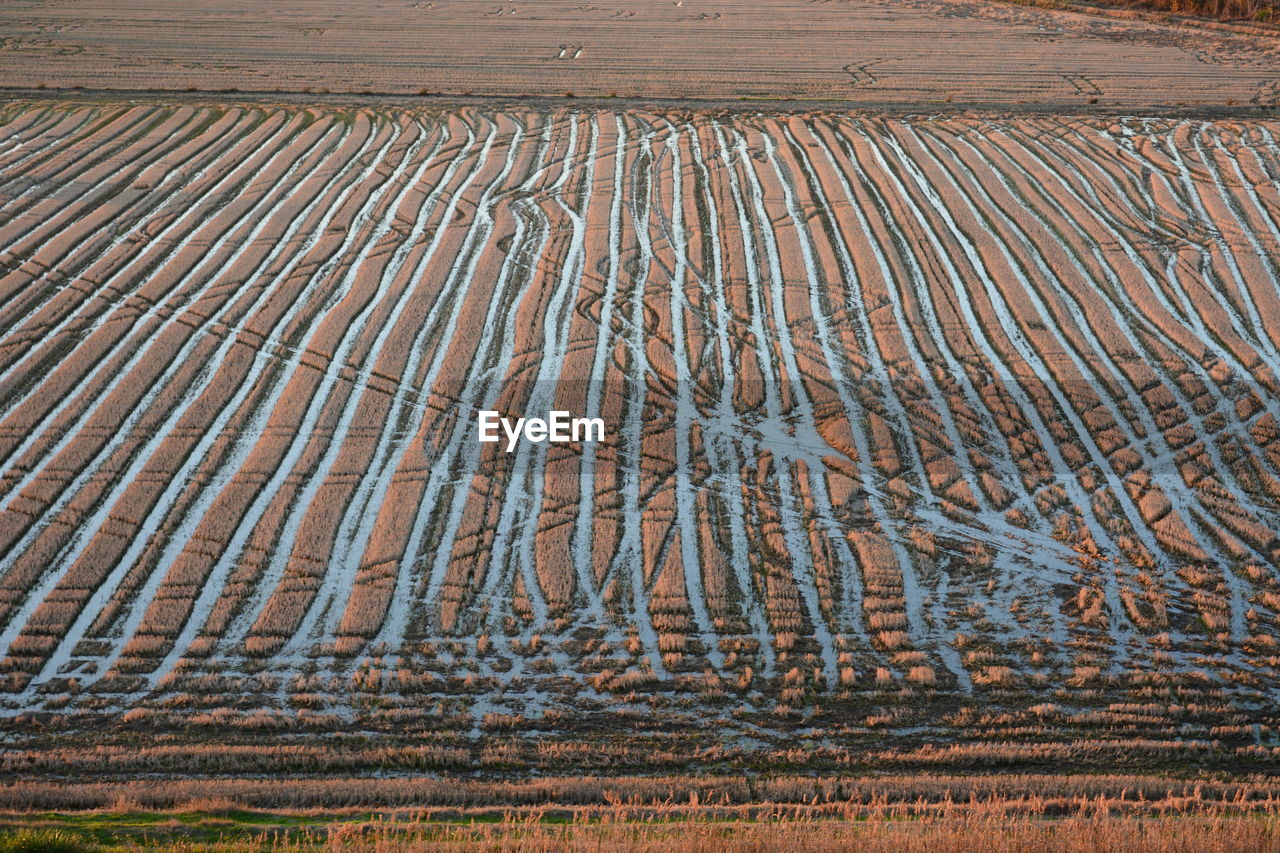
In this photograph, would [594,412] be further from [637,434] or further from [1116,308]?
[1116,308]

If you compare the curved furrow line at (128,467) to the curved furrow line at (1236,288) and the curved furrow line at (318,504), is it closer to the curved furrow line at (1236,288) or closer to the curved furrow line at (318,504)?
the curved furrow line at (318,504)

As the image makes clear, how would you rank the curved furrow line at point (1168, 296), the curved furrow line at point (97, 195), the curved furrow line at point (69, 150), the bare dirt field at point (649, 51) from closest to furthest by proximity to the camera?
1. the curved furrow line at point (1168, 296)
2. the curved furrow line at point (97, 195)
3. the curved furrow line at point (69, 150)
4. the bare dirt field at point (649, 51)

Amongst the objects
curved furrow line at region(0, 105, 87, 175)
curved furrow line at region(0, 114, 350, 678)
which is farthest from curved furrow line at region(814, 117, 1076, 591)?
curved furrow line at region(0, 105, 87, 175)

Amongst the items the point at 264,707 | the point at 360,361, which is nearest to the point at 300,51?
the point at 360,361

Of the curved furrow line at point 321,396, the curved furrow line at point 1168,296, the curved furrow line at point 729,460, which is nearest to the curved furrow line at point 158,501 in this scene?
the curved furrow line at point 321,396

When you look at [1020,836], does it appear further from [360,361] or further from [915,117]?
[915,117]

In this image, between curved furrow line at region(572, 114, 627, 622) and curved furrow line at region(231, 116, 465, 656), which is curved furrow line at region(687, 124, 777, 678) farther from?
curved furrow line at region(231, 116, 465, 656)
